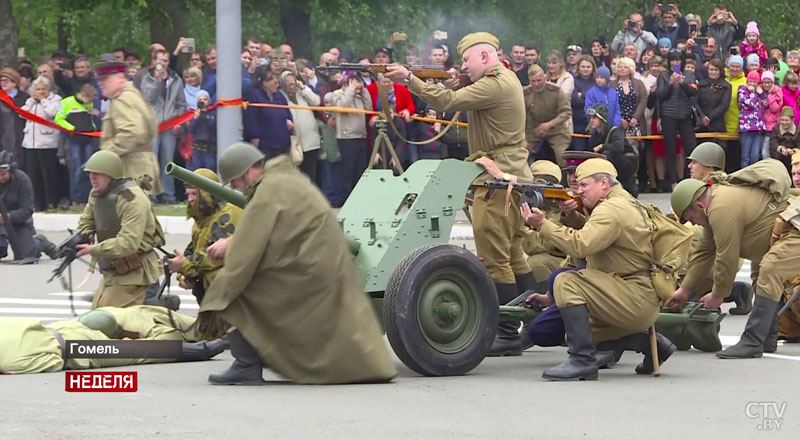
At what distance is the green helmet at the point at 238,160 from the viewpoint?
33.5 ft

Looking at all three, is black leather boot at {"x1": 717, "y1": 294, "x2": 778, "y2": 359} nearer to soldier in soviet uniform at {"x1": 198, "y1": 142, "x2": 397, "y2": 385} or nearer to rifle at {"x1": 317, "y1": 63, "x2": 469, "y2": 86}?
rifle at {"x1": 317, "y1": 63, "x2": 469, "y2": 86}

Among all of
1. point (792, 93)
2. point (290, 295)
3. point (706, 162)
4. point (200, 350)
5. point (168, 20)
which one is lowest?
point (200, 350)

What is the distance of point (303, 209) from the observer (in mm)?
9984

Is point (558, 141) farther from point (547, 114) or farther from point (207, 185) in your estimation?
point (207, 185)

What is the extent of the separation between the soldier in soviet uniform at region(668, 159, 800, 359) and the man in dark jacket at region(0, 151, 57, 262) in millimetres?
8430

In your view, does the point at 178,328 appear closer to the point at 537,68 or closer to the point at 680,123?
the point at 537,68

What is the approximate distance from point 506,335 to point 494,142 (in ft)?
4.46

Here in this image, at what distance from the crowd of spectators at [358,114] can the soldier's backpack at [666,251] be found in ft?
32.1

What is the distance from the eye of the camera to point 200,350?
1135cm

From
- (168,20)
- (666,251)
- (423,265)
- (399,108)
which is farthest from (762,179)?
(168,20)

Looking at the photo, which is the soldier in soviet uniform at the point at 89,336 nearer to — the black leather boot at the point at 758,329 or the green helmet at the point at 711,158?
the black leather boot at the point at 758,329

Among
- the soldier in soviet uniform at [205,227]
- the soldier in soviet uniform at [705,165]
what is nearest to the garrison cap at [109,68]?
the soldier in soviet uniform at [205,227]

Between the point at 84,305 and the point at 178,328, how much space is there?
12.1 ft

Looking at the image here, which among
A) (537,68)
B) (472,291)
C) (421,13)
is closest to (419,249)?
(472,291)
